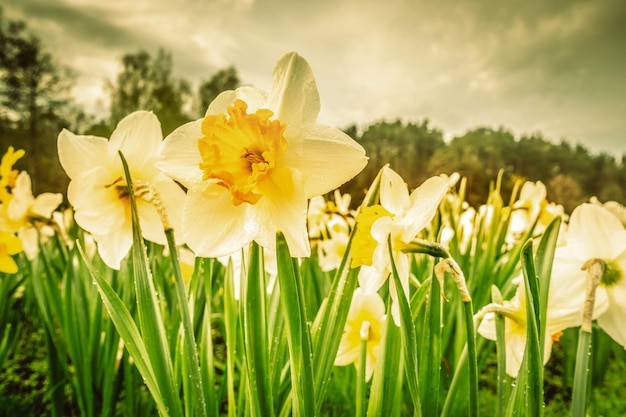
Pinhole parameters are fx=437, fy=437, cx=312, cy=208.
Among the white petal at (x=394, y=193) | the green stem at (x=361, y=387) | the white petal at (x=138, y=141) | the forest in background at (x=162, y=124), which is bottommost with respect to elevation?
the green stem at (x=361, y=387)

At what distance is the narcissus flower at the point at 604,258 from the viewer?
0.78 meters

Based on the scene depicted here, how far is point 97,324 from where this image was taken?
4.43 ft

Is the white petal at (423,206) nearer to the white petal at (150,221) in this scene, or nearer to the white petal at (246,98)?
the white petal at (246,98)

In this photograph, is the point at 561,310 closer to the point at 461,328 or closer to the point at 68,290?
the point at 461,328

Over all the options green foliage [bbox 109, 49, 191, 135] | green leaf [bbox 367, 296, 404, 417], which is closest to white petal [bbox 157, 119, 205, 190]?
green leaf [bbox 367, 296, 404, 417]

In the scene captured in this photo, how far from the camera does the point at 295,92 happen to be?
26.2 inches

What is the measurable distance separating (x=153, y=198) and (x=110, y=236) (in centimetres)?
18

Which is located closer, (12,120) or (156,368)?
(156,368)

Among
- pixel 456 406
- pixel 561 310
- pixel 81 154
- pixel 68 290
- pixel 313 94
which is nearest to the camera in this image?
pixel 313 94

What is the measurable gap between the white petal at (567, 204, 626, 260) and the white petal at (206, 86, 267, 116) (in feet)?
1.96

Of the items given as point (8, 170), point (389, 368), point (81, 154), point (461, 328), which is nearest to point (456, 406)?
point (461, 328)

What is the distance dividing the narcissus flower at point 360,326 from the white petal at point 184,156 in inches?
20.9

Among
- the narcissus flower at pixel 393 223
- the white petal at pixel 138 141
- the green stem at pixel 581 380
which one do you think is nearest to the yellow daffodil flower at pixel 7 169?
the white petal at pixel 138 141

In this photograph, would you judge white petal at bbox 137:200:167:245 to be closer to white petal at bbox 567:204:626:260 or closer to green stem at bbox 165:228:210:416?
green stem at bbox 165:228:210:416
